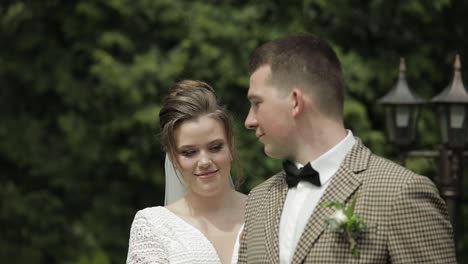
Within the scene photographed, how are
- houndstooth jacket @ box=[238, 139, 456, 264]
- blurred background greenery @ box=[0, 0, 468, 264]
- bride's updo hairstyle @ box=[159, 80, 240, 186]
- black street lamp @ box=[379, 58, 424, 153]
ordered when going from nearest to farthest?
houndstooth jacket @ box=[238, 139, 456, 264]
bride's updo hairstyle @ box=[159, 80, 240, 186]
black street lamp @ box=[379, 58, 424, 153]
blurred background greenery @ box=[0, 0, 468, 264]

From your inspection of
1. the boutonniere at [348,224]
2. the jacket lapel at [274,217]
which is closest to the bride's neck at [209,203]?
the jacket lapel at [274,217]

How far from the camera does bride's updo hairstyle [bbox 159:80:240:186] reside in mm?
5227

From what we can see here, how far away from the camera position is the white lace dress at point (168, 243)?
5.11 meters

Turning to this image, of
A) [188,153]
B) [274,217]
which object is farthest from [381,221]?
[188,153]

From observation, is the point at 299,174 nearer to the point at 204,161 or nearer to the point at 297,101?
the point at 297,101

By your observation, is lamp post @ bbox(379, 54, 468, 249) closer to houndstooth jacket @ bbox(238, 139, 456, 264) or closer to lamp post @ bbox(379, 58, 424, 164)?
lamp post @ bbox(379, 58, 424, 164)

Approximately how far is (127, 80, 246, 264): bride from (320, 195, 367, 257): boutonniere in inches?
62.9

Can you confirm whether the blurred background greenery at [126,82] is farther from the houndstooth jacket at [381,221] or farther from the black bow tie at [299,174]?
the houndstooth jacket at [381,221]

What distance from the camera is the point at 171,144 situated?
523 centimetres

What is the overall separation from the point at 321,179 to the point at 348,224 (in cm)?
30

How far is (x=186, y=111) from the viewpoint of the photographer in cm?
523

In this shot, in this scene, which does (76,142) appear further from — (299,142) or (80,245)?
(299,142)

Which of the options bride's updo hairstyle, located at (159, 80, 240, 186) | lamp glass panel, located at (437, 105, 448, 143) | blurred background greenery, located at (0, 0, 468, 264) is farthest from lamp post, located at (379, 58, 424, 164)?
blurred background greenery, located at (0, 0, 468, 264)

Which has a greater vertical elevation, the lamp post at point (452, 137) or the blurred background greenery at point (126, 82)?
the blurred background greenery at point (126, 82)
